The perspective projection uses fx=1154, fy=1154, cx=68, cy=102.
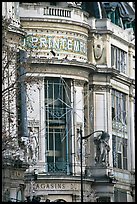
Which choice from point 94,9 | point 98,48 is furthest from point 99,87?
point 94,9

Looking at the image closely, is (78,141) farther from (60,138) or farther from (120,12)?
(120,12)

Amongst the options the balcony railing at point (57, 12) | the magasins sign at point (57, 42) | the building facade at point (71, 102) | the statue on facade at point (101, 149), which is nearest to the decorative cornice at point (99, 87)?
the building facade at point (71, 102)

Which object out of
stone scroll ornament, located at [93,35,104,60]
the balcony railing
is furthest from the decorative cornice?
the balcony railing

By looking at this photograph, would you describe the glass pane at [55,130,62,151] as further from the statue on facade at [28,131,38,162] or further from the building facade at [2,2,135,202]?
the statue on facade at [28,131,38,162]

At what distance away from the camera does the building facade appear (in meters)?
71.4

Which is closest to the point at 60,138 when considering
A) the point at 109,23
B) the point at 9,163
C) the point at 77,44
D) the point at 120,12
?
the point at 77,44

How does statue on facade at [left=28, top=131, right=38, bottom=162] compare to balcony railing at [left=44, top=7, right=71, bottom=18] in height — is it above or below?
below

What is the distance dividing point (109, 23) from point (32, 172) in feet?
50.0

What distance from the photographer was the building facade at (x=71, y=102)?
71.4 meters

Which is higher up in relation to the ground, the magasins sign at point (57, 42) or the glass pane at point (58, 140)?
the magasins sign at point (57, 42)

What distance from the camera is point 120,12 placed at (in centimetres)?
8725

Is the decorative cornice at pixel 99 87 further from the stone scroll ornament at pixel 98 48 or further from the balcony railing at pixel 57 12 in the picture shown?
the balcony railing at pixel 57 12

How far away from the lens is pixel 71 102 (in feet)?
242

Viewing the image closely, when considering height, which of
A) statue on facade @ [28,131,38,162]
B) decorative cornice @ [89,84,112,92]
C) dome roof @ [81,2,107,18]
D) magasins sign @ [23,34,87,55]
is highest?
dome roof @ [81,2,107,18]
